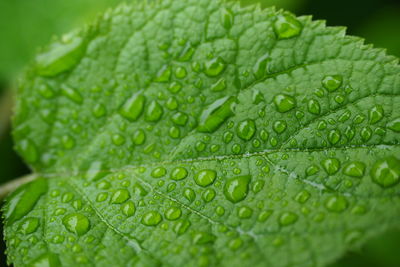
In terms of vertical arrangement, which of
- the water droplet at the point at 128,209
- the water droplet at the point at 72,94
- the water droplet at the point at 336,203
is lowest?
the water droplet at the point at 336,203

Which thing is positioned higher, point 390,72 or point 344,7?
point 390,72

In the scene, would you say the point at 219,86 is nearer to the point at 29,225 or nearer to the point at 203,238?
the point at 203,238

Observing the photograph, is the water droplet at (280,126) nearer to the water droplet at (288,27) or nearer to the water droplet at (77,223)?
the water droplet at (288,27)

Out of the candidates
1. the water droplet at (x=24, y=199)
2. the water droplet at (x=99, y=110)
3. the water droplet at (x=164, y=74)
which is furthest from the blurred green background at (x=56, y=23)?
the water droplet at (x=164, y=74)

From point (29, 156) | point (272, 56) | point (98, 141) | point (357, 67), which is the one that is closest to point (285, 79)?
point (272, 56)

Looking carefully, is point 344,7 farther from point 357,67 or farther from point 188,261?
point 188,261

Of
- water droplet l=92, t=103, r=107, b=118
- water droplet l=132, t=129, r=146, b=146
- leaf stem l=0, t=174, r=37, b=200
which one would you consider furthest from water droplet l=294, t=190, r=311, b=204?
leaf stem l=0, t=174, r=37, b=200
